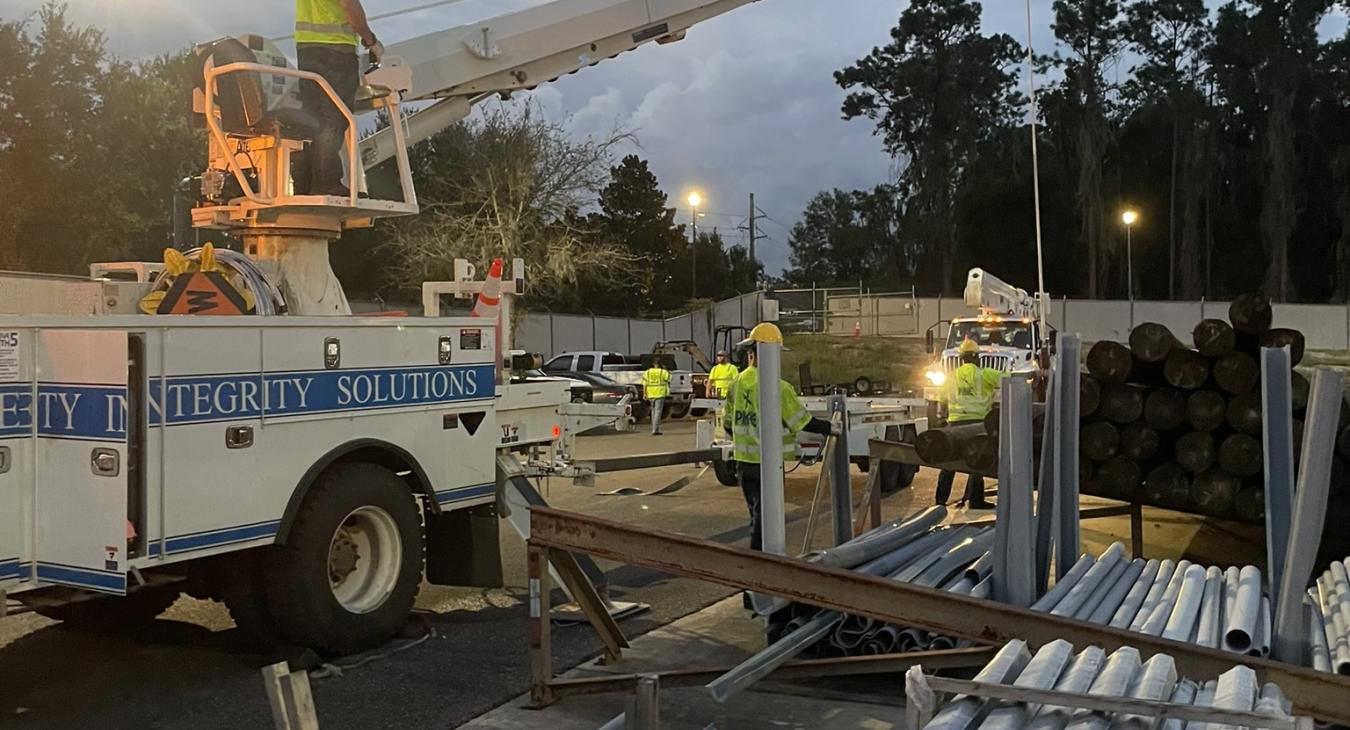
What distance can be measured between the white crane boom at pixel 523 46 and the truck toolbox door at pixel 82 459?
13.1 ft

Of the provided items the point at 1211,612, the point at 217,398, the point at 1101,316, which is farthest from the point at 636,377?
the point at 1101,316

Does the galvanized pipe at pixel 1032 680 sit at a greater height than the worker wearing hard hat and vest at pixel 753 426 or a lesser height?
lesser

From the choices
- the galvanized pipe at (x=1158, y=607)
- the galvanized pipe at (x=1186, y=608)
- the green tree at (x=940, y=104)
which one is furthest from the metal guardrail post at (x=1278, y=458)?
the green tree at (x=940, y=104)

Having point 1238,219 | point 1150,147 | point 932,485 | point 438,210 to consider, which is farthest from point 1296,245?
point 932,485

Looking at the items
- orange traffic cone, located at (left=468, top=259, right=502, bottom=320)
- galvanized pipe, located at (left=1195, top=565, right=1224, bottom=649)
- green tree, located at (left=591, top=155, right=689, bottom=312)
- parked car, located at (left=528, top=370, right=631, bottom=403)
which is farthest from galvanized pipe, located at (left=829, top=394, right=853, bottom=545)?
green tree, located at (left=591, top=155, right=689, bottom=312)

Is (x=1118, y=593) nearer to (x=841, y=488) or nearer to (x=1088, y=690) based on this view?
(x=841, y=488)

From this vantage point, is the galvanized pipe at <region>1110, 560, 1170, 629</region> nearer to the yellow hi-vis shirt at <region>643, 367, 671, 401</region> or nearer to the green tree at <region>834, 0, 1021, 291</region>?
the yellow hi-vis shirt at <region>643, 367, 671, 401</region>

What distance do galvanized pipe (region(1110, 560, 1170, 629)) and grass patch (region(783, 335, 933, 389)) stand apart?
94.0 ft

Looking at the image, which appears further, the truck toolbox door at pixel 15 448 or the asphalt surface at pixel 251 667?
the asphalt surface at pixel 251 667

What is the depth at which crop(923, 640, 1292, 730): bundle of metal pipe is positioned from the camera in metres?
3.63

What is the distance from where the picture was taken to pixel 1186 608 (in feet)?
19.8

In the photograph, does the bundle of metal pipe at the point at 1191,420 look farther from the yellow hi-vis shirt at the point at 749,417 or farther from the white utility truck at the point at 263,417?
the white utility truck at the point at 263,417

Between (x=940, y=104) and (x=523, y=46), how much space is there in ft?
168

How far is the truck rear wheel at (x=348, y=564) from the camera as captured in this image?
6574mm
